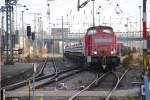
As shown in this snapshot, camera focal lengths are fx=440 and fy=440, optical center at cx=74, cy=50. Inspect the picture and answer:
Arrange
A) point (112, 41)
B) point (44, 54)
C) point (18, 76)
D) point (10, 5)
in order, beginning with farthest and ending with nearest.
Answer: point (44, 54) < point (10, 5) < point (112, 41) < point (18, 76)

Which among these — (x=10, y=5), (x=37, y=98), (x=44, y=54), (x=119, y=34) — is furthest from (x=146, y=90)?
(x=119, y=34)

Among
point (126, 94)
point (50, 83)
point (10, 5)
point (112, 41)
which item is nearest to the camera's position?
point (126, 94)

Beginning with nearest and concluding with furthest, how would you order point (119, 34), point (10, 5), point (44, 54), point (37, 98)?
point (37, 98), point (10, 5), point (44, 54), point (119, 34)

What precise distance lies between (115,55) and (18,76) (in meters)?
7.51

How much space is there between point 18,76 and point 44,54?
6470 centimetres

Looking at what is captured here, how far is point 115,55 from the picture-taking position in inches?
1318

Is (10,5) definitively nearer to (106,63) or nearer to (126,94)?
(106,63)

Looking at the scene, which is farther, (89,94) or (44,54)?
(44,54)

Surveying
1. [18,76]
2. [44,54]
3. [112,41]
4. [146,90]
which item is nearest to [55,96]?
[146,90]

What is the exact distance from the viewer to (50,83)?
25.5 meters

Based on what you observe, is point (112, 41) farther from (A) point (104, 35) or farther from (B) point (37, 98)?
(B) point (37, 98)

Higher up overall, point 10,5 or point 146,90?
point 10,5

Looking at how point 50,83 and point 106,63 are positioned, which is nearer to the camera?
point 50,83

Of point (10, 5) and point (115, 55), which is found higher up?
point (10, 5)
